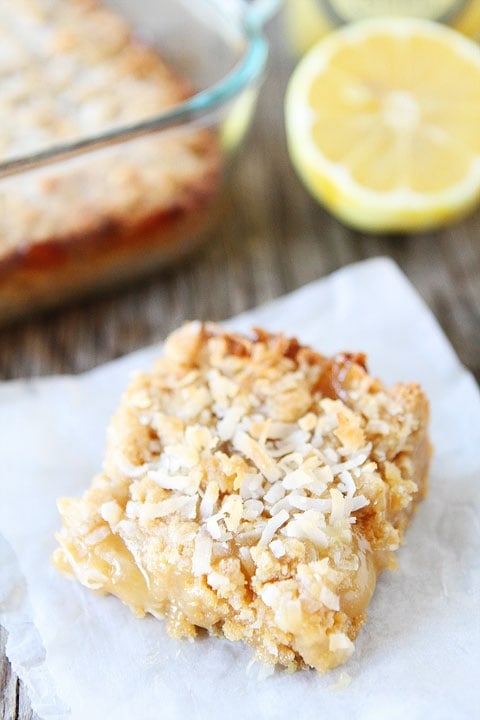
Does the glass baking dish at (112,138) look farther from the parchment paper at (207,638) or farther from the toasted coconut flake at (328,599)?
the toasted coconut flake at (328,599)

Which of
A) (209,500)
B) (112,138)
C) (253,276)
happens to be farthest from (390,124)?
(209,500)

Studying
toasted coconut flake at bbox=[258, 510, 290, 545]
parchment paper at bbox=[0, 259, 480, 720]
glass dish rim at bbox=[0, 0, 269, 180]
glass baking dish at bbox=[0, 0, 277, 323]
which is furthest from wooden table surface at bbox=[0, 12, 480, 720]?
toasted coconut flake at bbox=[258, 510, 290, 545]

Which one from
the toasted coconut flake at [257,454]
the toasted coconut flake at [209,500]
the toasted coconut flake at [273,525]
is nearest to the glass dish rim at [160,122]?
the toasted coconut flake at [257,454]

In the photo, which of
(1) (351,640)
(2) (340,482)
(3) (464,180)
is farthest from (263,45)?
(1) (351,640)

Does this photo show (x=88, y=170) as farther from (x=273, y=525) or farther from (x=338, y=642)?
(x=338, y=642)

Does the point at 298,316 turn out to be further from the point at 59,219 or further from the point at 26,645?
the point at 26,645

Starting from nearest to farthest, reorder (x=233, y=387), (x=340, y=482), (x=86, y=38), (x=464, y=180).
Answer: (x=340, y=482)
(x=233, y=387)
(x=464, y=180)
(x=86, y=38)

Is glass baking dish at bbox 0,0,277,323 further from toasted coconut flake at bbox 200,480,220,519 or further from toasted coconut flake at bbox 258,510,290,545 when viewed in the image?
toasted coconut flake at bbox 258,510,290,545
